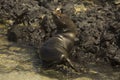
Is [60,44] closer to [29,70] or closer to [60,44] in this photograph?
[60,44]

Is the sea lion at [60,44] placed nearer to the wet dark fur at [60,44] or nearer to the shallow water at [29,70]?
the wet dark fur at [60,44]

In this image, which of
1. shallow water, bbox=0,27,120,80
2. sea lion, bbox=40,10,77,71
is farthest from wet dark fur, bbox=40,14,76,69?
shallow water, bbox=0,27,120,80

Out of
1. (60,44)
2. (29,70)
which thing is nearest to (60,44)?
(60,44)

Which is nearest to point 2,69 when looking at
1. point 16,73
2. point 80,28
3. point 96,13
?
point 16,73

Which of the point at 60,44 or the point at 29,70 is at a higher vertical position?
the point at 60,44

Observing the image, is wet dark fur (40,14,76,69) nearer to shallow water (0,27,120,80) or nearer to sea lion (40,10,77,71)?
sea lion (40,10,77,71)

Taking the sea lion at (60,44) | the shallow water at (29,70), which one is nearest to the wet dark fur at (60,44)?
the sea lion at (60,44)
